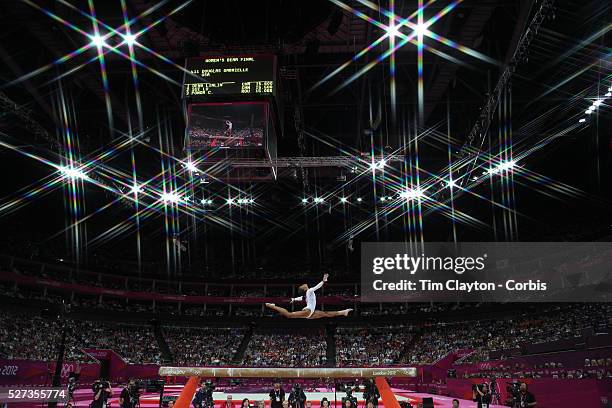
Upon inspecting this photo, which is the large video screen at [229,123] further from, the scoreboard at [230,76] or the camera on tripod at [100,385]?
the camera on tripod at [100,385]

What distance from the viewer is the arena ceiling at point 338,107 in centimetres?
1305

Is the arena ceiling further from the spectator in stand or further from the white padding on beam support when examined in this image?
the spectator in stand

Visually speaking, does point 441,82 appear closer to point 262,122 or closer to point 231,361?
point 262,122

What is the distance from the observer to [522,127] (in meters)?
18.7

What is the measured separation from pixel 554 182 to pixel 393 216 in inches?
462

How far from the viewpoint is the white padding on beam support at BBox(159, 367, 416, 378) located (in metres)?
9.54

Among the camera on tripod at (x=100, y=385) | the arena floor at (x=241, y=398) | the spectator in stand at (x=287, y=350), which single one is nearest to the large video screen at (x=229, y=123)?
the camera on tripod at (x=100, y=385)

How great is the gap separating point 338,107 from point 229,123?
7.37 meters

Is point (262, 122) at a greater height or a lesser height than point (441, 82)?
lesser

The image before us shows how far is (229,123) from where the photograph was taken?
1288 cm

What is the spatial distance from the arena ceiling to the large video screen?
2051mm

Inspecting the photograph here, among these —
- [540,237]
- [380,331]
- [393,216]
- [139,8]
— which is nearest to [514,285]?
[540,237]

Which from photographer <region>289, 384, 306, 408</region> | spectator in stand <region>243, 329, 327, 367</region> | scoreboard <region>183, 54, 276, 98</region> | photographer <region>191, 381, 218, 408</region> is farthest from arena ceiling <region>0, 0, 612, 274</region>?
spectator in stand <region>243, 329, 327, 367</region>

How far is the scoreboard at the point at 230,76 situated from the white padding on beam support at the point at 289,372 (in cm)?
747
